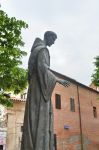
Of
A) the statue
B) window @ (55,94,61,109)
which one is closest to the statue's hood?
the statue

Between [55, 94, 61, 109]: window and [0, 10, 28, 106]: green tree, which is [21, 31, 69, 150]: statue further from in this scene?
[55, 94, 61, 109]: window

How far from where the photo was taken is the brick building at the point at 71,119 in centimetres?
2778

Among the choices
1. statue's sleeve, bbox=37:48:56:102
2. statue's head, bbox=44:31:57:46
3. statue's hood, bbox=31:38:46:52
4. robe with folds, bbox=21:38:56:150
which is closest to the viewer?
robe with folds, bbox=21:38:56:150

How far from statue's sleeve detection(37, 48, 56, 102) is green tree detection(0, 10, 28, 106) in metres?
7.34

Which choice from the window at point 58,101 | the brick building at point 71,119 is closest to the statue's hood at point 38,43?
the brick building at point 71,119

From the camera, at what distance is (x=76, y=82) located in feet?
112

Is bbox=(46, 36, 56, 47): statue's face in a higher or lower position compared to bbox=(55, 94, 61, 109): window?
lower

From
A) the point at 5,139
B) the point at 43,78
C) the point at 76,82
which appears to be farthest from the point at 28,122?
the point at 76,82

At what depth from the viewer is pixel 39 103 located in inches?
191

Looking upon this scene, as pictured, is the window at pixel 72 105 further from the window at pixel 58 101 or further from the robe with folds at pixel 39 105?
the robe with folds at pixel 39 105

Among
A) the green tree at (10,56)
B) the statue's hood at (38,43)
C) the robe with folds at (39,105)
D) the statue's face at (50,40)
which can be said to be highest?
the green tree at (10,56)

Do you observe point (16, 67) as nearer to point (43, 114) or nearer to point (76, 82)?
point (43, 114)

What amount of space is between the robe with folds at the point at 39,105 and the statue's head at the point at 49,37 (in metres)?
0.13

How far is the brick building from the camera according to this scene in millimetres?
27781
